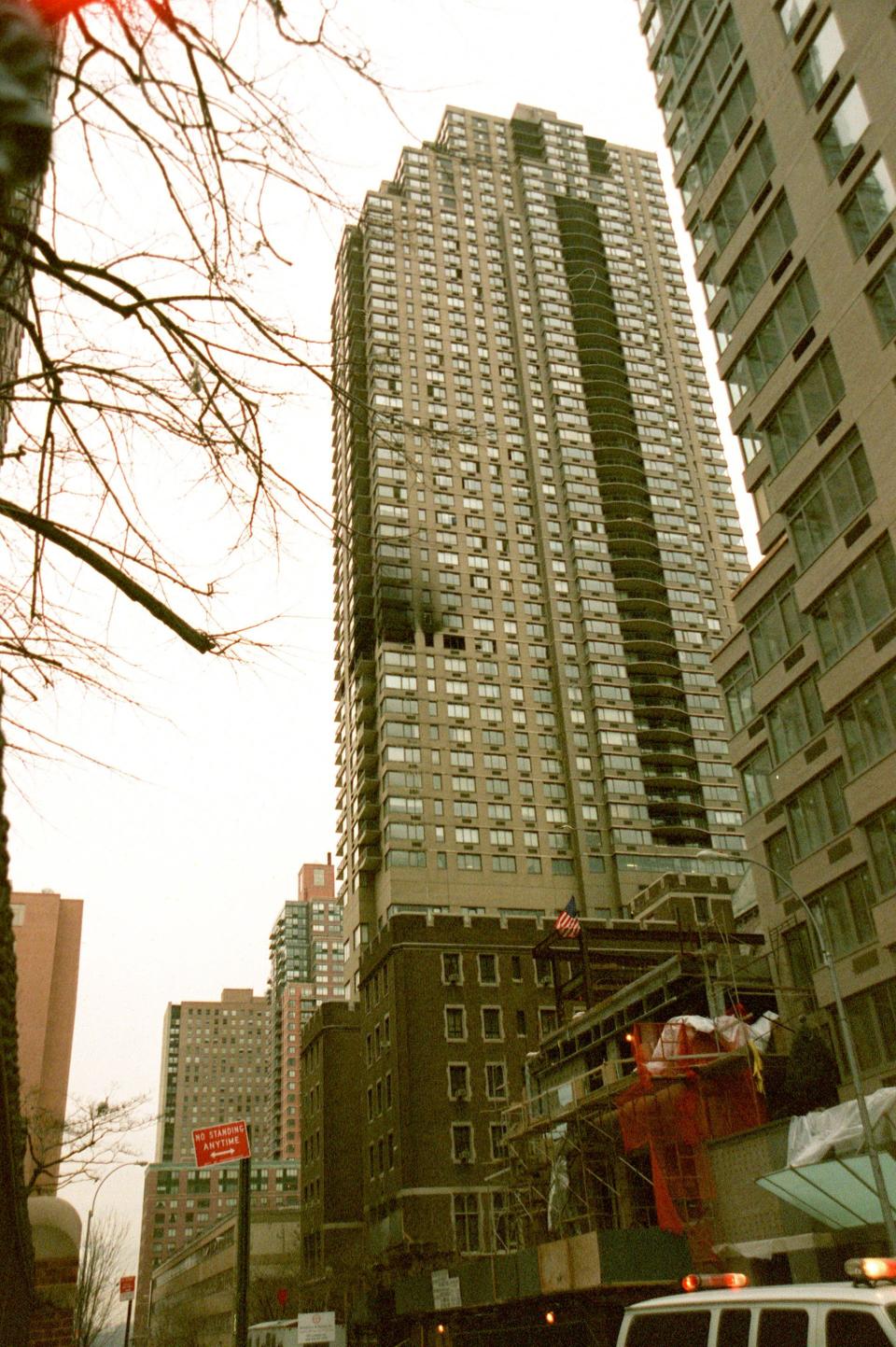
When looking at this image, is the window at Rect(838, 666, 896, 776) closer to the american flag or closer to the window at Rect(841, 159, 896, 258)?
the window at Rect(841, 159, 896, 258)

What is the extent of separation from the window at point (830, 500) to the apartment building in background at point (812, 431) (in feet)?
0.18

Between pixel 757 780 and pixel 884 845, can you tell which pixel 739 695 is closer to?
pixel 757 780

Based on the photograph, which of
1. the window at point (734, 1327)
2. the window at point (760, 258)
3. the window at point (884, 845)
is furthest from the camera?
the window at point (760, 258)

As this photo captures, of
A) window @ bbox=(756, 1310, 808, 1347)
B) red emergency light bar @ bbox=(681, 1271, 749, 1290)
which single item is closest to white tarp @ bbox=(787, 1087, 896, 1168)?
red emergency light bar @ bbox=(681, 1271, 749, 1290)

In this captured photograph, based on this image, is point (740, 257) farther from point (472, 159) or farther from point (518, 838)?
point (518, 838)

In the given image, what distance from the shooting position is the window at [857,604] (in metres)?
25.5

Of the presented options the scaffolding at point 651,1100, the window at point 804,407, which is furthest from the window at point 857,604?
the scaffolding at point 651,1100

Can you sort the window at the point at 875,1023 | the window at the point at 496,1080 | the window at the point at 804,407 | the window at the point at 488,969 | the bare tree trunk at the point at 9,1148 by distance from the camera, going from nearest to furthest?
the bare tree trunk at the point at 9,1148 → the window at the point at 875,1023 → the window at the point at 804,407 → the window at the point at 496,1080 → the window at the point at 488,969

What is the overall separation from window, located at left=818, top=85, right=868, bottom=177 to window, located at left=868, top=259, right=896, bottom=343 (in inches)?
160

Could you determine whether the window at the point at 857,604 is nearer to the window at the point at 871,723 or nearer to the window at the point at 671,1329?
the window at the point at 871,723

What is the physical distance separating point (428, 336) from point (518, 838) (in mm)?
53977

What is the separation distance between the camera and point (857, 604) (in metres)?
26.8

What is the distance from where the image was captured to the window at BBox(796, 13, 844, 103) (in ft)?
93.5

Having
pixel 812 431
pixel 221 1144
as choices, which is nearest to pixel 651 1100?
pixel 221 1144
